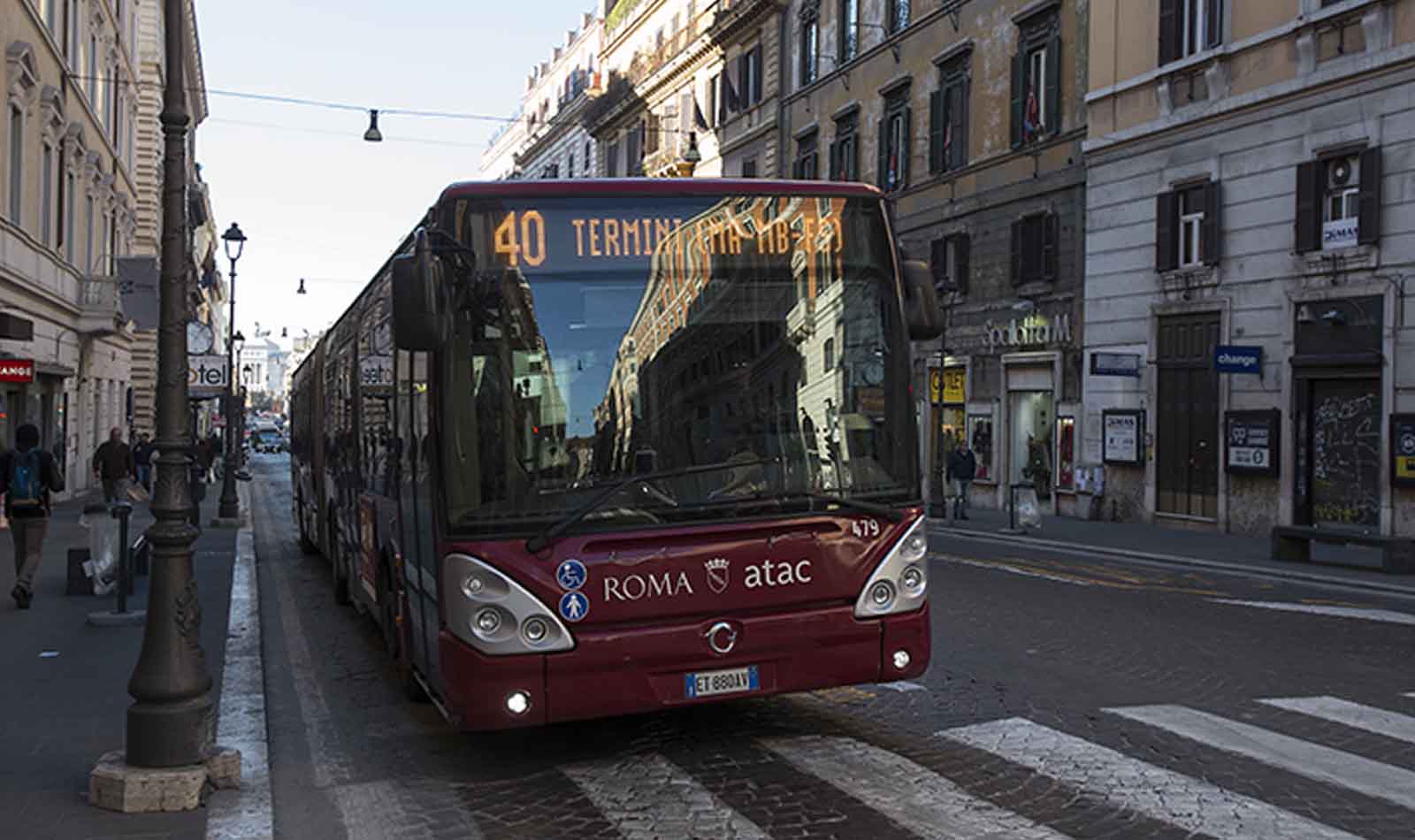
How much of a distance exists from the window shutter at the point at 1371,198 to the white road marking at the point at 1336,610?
29.4 feet

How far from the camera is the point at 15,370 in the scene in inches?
814

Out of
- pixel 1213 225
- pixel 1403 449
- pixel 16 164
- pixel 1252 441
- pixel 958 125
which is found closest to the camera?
pixel 1403 449

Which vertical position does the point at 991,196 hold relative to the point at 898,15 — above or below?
below

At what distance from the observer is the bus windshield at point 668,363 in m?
6.23

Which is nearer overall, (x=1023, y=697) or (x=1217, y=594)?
(x=1023, y=697)

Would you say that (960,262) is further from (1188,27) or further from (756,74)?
(756,74)

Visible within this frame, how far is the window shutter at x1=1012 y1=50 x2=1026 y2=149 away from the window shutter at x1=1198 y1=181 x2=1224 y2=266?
6.28 meters

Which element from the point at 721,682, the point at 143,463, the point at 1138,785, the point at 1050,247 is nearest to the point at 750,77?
the point at 1050,247

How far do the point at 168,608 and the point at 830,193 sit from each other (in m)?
3.72

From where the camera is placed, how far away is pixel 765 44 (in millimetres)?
42938

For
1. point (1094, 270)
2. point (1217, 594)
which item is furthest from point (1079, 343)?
point (1217, 594)

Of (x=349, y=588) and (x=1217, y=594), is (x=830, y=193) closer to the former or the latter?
(x=349, y=588)

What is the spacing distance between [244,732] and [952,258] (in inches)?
1022

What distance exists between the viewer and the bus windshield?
6.23m
